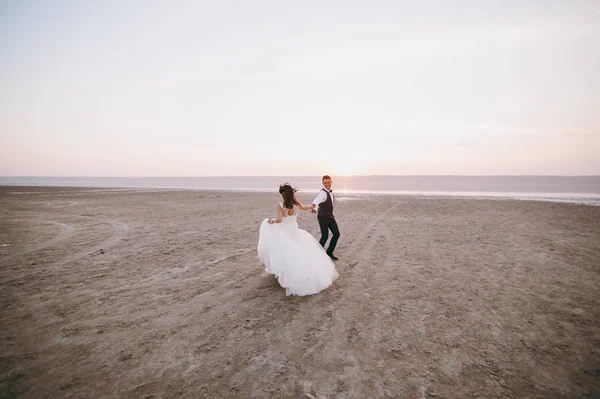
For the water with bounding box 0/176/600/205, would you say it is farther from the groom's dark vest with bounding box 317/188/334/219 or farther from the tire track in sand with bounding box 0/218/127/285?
the tire track in sand with bounding box 0/218/127/285

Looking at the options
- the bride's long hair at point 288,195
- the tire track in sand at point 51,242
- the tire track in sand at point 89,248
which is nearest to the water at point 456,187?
the bride's long hair at point 288,195

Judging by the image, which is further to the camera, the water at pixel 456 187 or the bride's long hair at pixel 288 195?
the water at pixel 456 187

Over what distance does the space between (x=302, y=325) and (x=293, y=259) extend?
1492mm

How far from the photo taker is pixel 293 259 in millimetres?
5949

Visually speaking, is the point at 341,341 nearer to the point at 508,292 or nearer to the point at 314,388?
the point at 314,388

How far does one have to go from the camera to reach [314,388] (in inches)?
134

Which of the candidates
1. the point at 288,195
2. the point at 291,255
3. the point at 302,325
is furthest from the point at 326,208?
the point at 302,325

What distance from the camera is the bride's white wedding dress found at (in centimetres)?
594

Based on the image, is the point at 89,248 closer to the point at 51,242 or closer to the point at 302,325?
the point at 51,242

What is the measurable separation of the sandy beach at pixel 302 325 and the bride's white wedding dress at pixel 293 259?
328mm

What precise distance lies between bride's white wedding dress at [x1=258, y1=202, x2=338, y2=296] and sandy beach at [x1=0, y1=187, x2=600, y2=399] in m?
0.33

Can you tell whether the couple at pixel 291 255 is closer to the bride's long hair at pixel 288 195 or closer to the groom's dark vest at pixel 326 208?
the bride's long hair at pixel 288 195

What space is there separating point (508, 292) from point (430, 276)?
1619mm

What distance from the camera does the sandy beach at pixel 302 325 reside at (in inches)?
138
